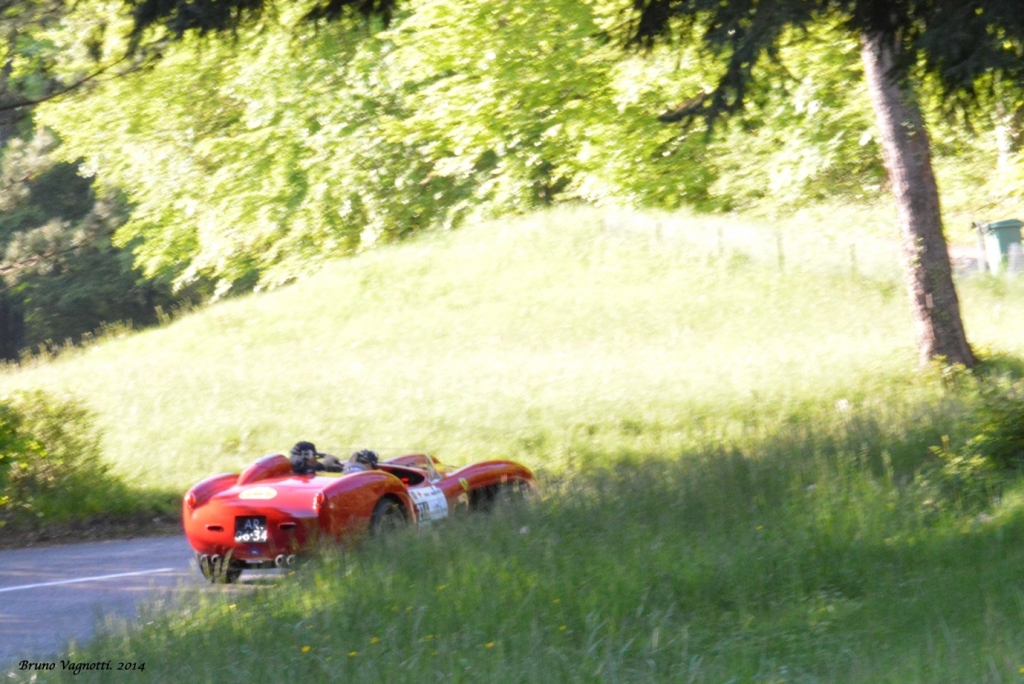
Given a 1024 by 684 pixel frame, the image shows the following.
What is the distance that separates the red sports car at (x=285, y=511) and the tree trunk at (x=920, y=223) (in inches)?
301

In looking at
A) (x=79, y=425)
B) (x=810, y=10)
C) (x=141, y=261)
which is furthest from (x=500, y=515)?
(x=141, y=261)

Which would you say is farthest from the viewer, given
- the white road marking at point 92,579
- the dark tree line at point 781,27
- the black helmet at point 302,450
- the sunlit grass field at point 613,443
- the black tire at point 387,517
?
the white road marking at point 92,579

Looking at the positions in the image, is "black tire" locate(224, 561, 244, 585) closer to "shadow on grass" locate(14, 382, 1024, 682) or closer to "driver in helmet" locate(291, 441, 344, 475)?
"driver in helmet" locate(291, 441, 344, 475)

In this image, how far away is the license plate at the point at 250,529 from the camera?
8844 millimetres

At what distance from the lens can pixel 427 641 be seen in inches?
246

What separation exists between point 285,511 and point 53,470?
634cm

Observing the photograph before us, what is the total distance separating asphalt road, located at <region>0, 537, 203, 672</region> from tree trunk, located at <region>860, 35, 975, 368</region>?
31.6ft

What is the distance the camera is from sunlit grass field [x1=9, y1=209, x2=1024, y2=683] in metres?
6.10

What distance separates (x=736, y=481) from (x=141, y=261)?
34971 millimetres

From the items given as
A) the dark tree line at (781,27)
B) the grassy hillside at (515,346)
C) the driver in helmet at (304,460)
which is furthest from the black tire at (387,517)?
the grassy hillside at (515,346)

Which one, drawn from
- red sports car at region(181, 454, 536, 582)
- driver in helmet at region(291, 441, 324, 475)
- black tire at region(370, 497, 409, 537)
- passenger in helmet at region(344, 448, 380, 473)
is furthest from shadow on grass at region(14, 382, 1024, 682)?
driver in helmet at region(291, 441, 324, 475)

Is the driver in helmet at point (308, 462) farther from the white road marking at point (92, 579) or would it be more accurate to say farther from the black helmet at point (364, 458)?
the white road marking at point (92, 579)

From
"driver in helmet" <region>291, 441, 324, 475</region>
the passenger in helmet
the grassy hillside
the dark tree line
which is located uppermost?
the dark tree line

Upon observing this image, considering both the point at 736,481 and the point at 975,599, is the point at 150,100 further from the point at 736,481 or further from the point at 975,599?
the point at 975,599
